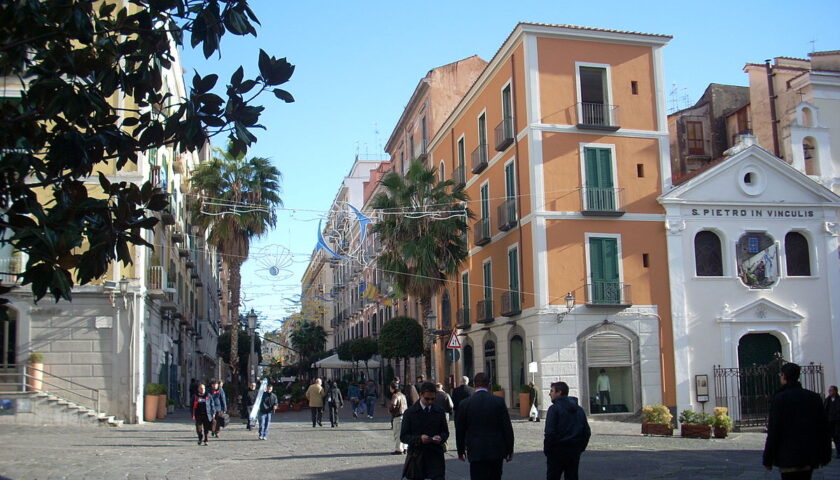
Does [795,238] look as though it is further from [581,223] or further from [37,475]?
[37,475]

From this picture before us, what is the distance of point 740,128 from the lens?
39.4 meters

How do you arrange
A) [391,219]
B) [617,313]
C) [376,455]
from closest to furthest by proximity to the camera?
1. [376,455]
2. [617,313]
3. [391,219]

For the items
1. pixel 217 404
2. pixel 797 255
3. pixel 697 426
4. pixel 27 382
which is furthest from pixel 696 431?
pixel 27 382

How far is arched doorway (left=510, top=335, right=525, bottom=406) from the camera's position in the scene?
31.0 metres

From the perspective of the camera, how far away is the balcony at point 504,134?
31.2 meters

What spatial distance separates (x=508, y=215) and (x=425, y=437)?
22518mm

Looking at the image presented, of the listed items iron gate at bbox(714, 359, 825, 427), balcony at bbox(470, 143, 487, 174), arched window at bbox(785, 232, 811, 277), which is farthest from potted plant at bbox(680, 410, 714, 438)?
balcony at bbox(470, 143, 487, 174)

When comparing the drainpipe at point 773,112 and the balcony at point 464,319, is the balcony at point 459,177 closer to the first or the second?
the balcony at point 464,319

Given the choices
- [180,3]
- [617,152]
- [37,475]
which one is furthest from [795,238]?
[180,3]

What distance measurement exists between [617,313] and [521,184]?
5.54 meters

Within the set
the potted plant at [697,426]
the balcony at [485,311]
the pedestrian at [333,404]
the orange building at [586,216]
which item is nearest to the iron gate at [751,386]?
the orange building at [586,216]

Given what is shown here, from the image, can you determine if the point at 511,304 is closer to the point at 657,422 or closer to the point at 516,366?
the point at 516,366

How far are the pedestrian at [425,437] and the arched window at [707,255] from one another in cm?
2244

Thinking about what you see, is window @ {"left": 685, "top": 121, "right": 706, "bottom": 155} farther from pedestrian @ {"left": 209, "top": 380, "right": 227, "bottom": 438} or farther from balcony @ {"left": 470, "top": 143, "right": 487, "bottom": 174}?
pedestrian @ {"left": 209, "top": 380, "right": 227, "bottom": 438}
